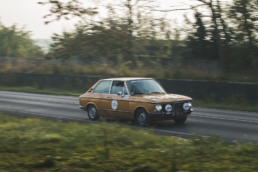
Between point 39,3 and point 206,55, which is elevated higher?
point 39,3

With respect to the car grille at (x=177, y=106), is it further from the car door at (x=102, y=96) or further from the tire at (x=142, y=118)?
the car door at (x=102, y=96)

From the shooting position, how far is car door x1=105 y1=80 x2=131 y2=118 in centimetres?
1518

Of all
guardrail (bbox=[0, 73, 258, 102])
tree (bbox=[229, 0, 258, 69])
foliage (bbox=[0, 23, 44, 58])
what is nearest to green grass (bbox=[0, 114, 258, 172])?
guardrail (bbox=[0, 73, 258, 102])

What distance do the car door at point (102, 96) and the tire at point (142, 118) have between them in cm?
143

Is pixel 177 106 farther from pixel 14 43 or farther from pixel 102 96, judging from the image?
pixel 14 43

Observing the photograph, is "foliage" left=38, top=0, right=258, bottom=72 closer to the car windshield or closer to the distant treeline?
the distant treeline

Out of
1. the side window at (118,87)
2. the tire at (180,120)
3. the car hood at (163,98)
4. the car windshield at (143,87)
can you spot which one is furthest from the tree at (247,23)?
the car hood at (163,98)

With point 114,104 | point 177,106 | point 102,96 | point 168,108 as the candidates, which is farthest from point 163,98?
point 102,96

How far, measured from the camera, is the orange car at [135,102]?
14336 mm

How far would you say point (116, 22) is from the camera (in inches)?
1492

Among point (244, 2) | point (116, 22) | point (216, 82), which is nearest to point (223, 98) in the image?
point (216, 82)

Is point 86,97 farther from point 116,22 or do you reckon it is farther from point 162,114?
point 116,22

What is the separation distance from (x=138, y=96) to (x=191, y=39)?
864 inches

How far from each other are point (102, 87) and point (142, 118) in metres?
2.40
